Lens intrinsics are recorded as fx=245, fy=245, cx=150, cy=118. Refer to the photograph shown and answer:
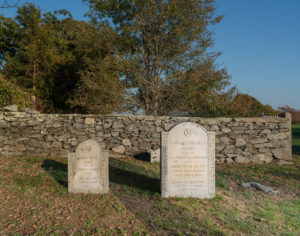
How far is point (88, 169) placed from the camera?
550 cm

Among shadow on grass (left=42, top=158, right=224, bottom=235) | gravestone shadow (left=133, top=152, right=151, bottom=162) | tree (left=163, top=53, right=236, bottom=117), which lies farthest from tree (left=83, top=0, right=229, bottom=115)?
shadow on grass (left=42, top=158, right=224, bottom=235)

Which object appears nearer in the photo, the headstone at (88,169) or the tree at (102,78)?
the headstone at (88,169)

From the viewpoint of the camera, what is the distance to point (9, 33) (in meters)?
17.9

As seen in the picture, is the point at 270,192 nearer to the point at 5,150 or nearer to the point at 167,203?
the point at 167,203

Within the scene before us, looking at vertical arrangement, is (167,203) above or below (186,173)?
below

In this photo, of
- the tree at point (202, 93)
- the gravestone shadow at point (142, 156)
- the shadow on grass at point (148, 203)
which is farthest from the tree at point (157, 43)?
the shadow on grass at point (148, 203)

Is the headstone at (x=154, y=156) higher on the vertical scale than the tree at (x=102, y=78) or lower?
lower

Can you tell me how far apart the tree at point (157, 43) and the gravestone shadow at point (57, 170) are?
4.96 m

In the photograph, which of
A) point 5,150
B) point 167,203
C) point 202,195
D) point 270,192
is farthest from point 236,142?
point 5,150

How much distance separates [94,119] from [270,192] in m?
6.84

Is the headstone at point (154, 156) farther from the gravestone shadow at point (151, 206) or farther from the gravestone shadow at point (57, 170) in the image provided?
the gravestone shadow at point (57, 170)

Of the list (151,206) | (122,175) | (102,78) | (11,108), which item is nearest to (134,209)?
(151,206)

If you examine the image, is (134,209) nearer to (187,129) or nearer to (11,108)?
(187,129)

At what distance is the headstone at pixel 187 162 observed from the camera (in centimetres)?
527
